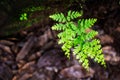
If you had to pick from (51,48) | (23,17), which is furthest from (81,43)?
(23,17)

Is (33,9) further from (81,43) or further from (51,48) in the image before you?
(81,43)

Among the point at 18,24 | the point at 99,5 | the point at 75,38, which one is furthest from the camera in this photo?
the point at 99,5

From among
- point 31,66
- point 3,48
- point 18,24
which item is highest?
point 18,24

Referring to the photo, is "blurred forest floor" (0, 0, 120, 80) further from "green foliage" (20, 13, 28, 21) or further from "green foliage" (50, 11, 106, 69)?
"green foliage" (50, 11, 106, 69)

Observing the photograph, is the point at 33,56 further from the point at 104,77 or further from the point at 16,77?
the point at 104,77

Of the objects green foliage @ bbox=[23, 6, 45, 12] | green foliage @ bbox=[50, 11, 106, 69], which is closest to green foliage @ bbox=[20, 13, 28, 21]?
green foliage @ bbox=[23, 6, 45, 12]

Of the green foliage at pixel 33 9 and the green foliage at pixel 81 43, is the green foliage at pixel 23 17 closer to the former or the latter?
the green foliage at pixel 33 9

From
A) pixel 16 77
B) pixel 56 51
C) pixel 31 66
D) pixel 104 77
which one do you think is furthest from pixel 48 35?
pixel 104 77

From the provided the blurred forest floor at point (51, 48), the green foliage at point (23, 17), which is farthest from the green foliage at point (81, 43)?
the green foliage at point (23, 17)
